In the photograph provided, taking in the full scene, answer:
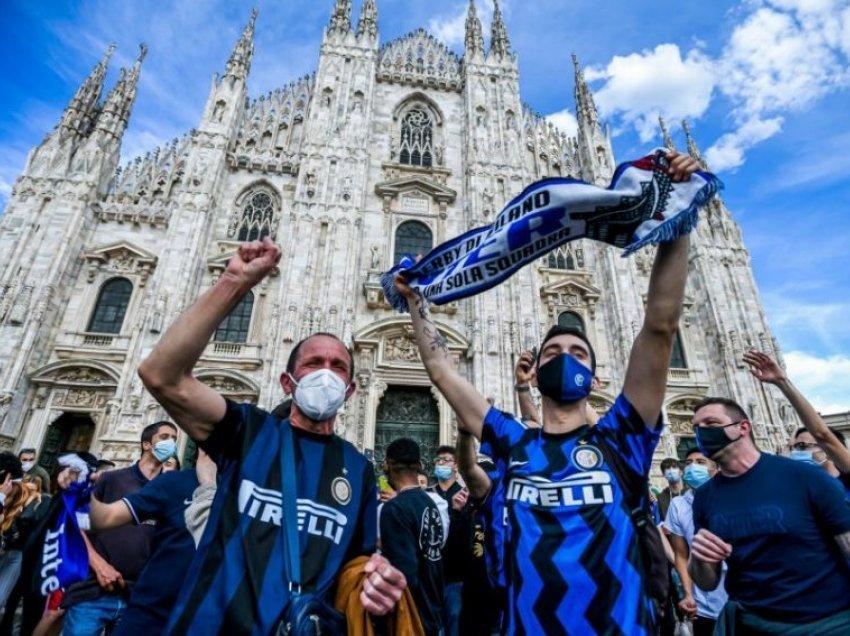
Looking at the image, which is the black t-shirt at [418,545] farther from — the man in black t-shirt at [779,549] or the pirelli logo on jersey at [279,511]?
the man in black t-shirt at [779,549]

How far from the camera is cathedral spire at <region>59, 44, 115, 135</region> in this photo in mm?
16734

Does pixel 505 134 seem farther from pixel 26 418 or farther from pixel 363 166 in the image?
pixel 26 418

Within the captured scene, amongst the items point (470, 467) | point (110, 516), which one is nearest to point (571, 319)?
point (470, 467)

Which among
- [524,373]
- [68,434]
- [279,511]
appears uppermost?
[68,434]

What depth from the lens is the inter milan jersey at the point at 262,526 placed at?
57.3 inches

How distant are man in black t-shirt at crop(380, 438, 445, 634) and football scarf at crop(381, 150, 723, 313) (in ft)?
4.32

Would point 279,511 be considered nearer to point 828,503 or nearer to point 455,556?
point 828,503

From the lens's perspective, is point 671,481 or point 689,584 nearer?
point 689,584

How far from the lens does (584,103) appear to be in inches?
797

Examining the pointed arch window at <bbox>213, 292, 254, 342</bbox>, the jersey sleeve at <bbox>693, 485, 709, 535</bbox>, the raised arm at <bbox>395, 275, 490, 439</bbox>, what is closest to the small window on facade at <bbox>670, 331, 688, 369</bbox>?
the pointed arch window at <bbox>213, 292, 254, 342</bbox>

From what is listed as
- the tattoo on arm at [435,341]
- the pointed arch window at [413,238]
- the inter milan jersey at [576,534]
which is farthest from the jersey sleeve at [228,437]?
the pointed arch window at [413,238]

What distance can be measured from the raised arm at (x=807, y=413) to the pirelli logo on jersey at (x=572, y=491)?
1.93m

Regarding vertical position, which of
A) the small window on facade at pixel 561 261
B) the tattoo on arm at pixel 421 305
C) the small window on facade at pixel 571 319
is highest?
the small window on facade at pixel 561 261

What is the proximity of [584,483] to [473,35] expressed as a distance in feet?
76.9
